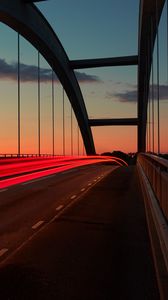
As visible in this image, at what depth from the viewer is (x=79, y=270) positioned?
6.89m

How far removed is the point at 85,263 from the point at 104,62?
5681 cm

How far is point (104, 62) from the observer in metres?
62.8

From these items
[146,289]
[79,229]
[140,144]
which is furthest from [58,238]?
[140,144]

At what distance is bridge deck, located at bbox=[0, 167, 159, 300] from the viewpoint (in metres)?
5.85

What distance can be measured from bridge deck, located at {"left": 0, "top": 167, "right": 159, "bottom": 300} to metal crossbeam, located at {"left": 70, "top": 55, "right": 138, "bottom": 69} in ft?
166

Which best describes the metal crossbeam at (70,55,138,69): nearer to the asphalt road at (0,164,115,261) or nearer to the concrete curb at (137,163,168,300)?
the asphalt road at (0,164,115,261)

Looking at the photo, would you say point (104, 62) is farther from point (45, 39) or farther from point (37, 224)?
point (37, 224)

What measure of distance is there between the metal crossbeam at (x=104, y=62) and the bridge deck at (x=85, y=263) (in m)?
50.5

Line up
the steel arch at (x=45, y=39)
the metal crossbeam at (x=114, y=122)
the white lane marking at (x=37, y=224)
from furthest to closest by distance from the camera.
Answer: the metal crossbeam at (x=114, y=122) < the steel arch at (x=45, y=39) < the white lane marking at (x=37, y=224)

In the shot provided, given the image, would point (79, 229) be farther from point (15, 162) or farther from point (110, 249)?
point (15, 162)

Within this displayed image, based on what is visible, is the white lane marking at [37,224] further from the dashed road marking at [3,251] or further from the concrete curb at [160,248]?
the dashed road marking at [3,251]

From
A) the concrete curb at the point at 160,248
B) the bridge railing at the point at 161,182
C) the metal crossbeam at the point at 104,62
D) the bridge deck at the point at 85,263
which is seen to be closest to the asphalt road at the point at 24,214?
the bridge deck at the point at 85,263

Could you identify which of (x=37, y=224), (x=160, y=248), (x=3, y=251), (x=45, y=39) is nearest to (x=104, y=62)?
(x=45, y=39)

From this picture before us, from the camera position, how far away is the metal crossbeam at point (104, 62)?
61.3 meters
